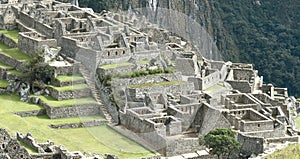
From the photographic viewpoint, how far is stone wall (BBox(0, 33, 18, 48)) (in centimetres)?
5927

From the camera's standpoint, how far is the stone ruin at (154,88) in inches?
1906

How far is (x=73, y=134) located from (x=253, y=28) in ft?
360

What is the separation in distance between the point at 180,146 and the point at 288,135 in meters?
5.73

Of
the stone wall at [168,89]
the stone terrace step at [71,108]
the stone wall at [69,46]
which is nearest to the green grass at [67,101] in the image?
the stone terrace step at [71,108]

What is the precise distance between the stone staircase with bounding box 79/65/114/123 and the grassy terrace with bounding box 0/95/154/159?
0.43 meters

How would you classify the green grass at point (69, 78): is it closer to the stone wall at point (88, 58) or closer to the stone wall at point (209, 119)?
the stone wall at point (88, 58)

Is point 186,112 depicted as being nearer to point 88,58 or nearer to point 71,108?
point 71,108

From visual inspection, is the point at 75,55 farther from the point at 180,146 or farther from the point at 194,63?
the point at 180,146

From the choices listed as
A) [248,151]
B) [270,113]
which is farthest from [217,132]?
[270,113]

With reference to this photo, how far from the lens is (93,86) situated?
52.4 metres

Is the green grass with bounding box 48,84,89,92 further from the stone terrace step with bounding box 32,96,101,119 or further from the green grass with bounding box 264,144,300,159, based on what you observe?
the green grass with bounding box 264,144,300,159

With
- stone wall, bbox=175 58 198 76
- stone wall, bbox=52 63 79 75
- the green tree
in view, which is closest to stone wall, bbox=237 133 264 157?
the green tree

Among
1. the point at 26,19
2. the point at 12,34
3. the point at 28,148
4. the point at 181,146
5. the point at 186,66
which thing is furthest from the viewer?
the point at 26,19

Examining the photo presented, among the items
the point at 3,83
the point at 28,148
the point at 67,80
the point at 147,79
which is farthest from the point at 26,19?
the point at 28,148
